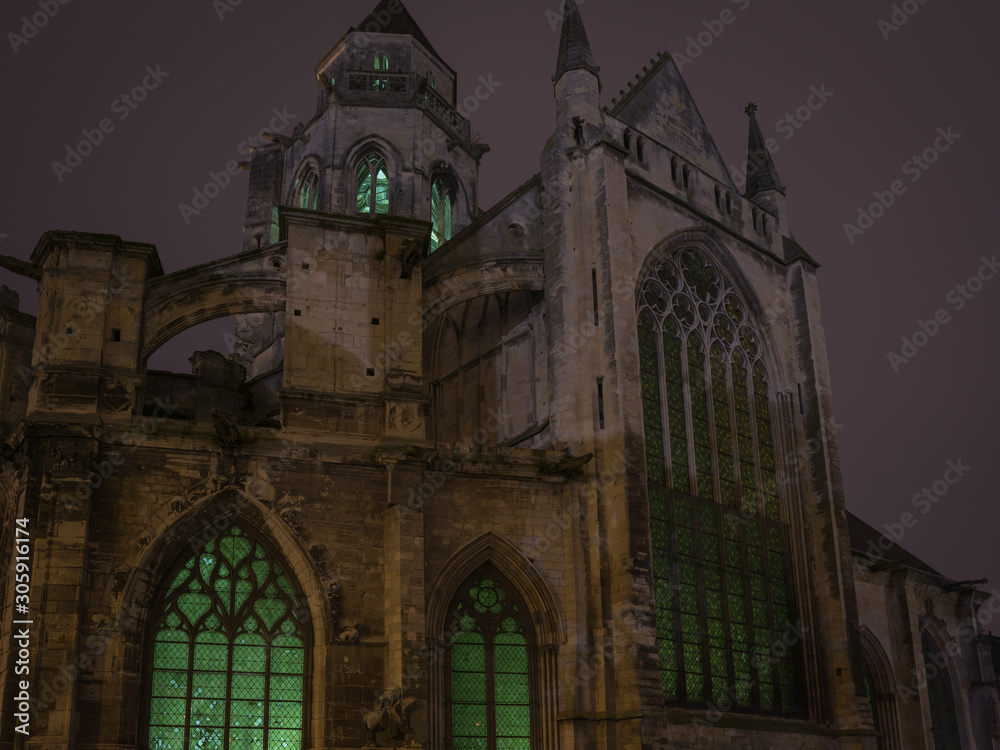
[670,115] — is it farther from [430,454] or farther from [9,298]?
[9,298]

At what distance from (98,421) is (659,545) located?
850cm

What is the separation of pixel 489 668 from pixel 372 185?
13.8 m

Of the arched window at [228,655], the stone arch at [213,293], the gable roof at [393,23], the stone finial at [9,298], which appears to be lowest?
the arched window at [228,655]

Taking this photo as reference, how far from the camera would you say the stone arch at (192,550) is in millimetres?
12852

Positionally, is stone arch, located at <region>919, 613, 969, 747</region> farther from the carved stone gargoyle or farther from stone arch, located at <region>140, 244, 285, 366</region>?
stone arch, located at <region>140, 244, 285, 366</region>

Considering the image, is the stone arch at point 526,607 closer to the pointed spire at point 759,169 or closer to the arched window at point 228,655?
the arched window at point 228,655

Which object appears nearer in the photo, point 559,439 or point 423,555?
point 423,555

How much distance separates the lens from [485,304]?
20.2 m

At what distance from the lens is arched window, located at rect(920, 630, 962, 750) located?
2231cm

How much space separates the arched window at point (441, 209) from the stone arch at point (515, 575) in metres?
12.1

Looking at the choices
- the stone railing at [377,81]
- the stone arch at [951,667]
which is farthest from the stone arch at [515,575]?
the stone railing at [377,81]

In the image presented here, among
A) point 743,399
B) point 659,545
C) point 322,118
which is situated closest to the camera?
point 659,545

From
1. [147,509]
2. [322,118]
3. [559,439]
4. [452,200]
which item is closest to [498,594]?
[559,439]

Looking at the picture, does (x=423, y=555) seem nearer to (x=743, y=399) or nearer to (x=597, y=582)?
(x=597, y=582)
